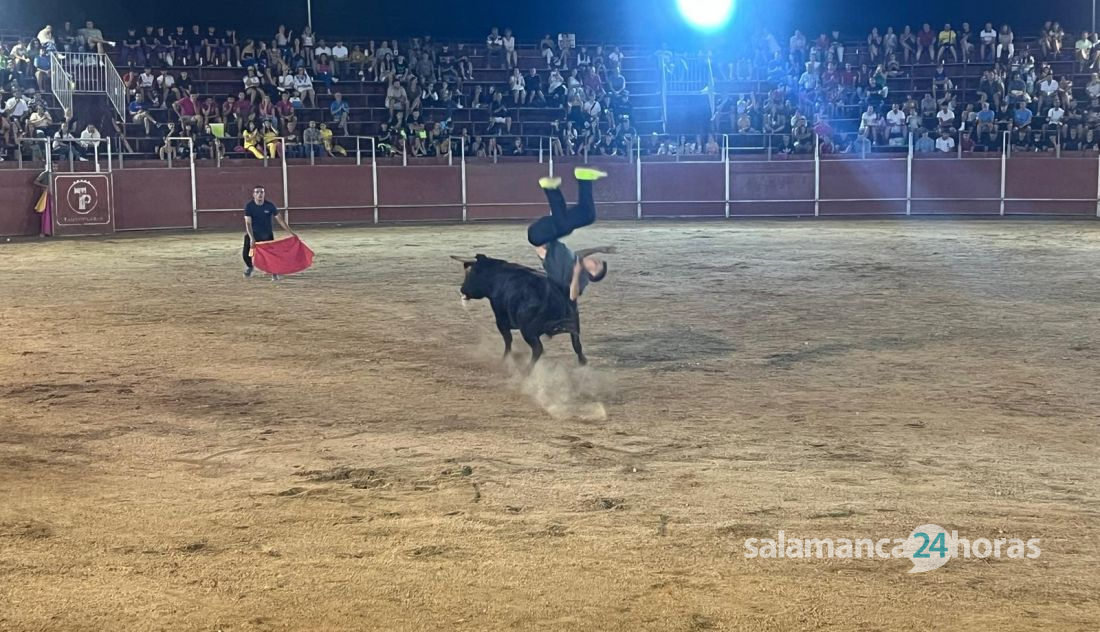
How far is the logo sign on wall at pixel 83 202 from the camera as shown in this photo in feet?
71.9

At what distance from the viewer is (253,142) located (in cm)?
2489

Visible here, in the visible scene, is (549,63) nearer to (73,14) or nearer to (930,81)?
Result: (930,81)

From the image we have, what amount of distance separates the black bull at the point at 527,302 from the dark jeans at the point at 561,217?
0.28 m

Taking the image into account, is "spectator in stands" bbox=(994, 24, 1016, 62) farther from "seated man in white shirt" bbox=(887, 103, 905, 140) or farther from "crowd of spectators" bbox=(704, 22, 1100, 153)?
"seated man in white shirt" bbox=(887, 103, 905, 140)

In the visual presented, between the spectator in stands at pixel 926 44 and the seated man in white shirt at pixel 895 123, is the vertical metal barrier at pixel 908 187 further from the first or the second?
the spectator in stands at pixel 926 44

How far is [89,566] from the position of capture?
4.20m

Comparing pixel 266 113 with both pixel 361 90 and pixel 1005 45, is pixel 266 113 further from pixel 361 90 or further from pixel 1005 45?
pixel 1005 45

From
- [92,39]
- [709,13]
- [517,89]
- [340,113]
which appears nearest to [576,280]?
[340,113]

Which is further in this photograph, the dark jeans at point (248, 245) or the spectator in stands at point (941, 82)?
the spectator in stands at point (941, 82)

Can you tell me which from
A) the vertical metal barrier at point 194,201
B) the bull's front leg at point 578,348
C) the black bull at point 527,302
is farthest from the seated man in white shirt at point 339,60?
the bull's front leg at point 578,348

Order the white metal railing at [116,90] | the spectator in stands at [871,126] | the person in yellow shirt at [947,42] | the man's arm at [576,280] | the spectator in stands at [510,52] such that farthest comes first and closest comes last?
the spectator in stands at [510,52] → the person in yellow shirt at [947,42] → the spectator in stands at [871,126] → the white metal railing at [116,90] → the man's arm at [576,280]

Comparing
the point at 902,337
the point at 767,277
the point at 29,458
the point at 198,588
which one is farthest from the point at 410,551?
the point at 767,277

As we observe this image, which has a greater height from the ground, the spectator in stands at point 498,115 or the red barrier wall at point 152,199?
the spectator in stands at point 498,115

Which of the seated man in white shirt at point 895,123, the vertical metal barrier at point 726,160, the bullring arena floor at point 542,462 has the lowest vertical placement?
the bullring arena floor at point 542,462
